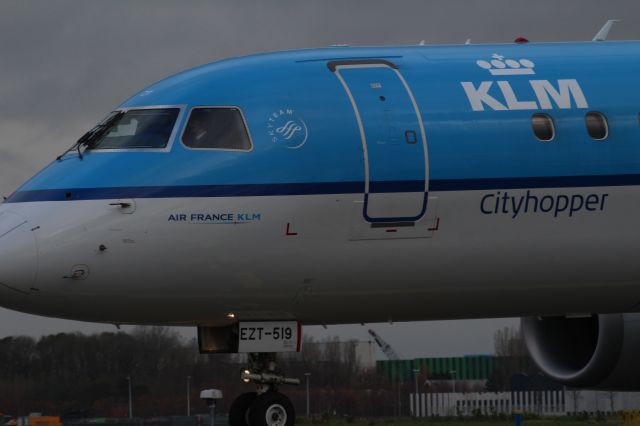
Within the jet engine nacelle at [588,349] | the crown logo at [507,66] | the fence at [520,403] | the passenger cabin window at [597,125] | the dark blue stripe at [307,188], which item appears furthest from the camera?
the fence at [520,403]

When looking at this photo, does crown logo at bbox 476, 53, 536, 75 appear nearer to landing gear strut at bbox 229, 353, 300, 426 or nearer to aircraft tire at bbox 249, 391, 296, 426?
landing gear strut at bbox 229, 353, 300, 426

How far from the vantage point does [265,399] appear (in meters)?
17.8

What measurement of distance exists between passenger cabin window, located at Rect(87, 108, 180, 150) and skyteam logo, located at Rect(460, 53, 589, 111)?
3.84 m

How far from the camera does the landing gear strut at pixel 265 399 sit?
58.3 feet

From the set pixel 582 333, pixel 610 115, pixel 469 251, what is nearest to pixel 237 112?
pixel 469 251

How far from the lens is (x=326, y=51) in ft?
62.6

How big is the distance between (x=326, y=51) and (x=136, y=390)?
12905mm

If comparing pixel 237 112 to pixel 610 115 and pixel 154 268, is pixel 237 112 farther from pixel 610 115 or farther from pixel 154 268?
pixel 610 115

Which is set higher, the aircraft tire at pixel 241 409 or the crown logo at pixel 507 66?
the crown logo at pixel 507 66

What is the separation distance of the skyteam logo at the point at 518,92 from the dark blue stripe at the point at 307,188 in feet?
3.41

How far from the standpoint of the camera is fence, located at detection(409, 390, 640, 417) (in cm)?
3291

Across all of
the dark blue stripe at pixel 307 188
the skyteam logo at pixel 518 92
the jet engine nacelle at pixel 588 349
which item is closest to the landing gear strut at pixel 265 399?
the dark blue stripe at pixel 307 188

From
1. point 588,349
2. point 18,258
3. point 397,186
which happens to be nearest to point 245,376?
point 397,186

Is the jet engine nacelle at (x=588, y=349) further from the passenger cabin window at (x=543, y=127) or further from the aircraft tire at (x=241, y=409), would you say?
the aircraft tire at (x=241, y=409)
